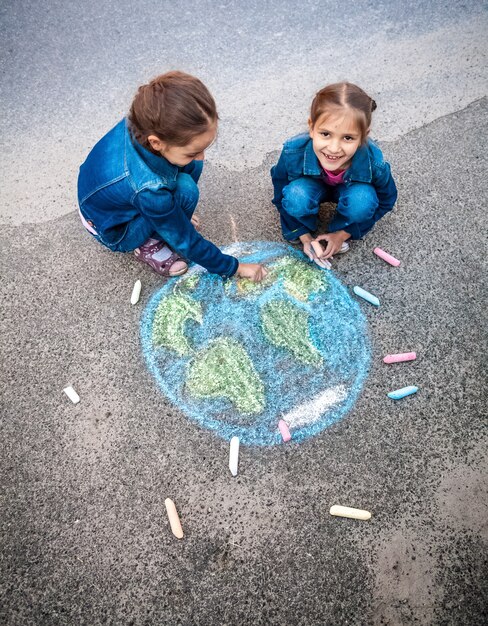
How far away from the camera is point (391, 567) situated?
83.4 inches

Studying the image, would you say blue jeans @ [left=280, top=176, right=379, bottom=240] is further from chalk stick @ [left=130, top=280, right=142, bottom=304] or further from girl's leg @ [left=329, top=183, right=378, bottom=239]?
chalk stick @ [left=130, top=280, right=142, bottom=304]

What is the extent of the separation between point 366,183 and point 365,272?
0.55 meters

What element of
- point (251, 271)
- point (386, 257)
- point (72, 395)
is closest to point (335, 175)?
point (386, 257)

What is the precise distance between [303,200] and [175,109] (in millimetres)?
965

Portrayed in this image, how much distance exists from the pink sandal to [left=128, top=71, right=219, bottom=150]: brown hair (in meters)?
0.85

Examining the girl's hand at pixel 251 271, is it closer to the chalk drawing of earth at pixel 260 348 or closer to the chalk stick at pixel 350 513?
the chalk drawing of earth at pixel 260 348

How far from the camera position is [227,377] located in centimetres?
263

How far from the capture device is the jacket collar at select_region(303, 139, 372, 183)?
2.64m

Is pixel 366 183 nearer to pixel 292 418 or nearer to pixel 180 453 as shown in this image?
pixel 292 418

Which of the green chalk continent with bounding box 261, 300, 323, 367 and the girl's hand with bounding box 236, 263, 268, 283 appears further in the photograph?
the girl's hand with bounding box 236, 263, 268, 283

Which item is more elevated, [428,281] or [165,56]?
[165,56]

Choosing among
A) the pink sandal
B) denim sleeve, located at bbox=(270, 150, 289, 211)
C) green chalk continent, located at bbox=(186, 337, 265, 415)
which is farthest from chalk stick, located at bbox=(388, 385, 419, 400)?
the pink sandal

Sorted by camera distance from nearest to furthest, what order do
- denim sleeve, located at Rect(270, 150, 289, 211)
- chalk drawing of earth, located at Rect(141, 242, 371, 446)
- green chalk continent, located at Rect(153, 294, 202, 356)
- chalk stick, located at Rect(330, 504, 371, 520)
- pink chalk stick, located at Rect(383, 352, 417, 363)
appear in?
A: chalk stick, located at Rect(330, 504, 371, 520) < chalk drawing of earth, located at Rect(141, 242, 371, 446) < pink chalk stick, located at Rect(383, 352, 417, 363) < green chalk continent, located at Rect(153, 294, 202, 356) < denim sleeve, located at Rect(270, 150, 289, 211)

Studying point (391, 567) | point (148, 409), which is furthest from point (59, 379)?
point (391, 567)
